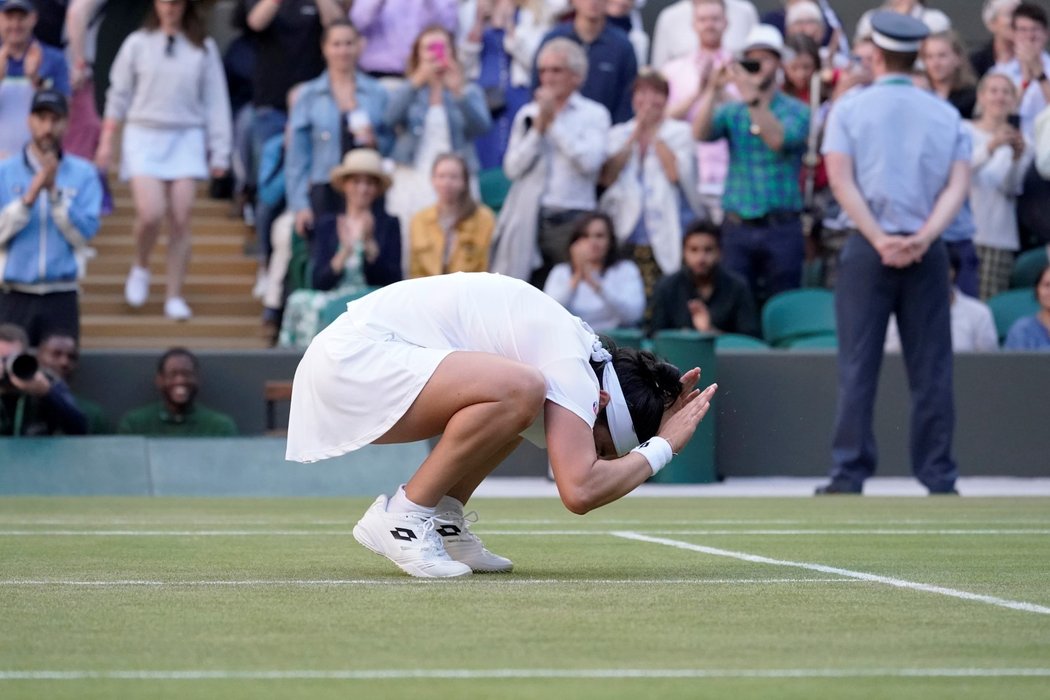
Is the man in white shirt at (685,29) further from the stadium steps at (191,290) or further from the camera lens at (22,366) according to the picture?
the camera lens at (22,366)

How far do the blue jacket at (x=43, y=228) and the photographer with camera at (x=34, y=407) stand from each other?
889mm

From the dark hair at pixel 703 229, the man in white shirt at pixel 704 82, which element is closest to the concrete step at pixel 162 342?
the dark hair at pixel 703 229

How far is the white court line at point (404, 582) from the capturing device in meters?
6.01

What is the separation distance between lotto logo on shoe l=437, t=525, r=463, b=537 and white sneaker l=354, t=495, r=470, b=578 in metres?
0.13

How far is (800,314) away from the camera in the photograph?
14.9 metres

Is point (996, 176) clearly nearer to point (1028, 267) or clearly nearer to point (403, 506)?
point (1028, 267)

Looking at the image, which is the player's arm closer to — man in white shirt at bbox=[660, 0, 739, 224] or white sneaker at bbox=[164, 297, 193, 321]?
man in white shirt at bbox=[660, 0, 739, 224]

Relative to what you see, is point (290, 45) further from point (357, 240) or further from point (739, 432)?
point (739, 432)

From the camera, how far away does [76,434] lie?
13.0 m

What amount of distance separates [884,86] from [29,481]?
20.2 feet

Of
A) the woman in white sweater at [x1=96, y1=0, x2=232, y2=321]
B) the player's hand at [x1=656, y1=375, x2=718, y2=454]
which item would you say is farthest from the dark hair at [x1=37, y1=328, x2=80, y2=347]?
the player's hand at [x1=656, y1=375, x2=718, y2=454]

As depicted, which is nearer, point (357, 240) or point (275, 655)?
point (275, 655)

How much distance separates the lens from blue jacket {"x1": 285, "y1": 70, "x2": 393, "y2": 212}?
49.0 feet

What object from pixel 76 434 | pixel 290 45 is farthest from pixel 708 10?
pixel 76 434
